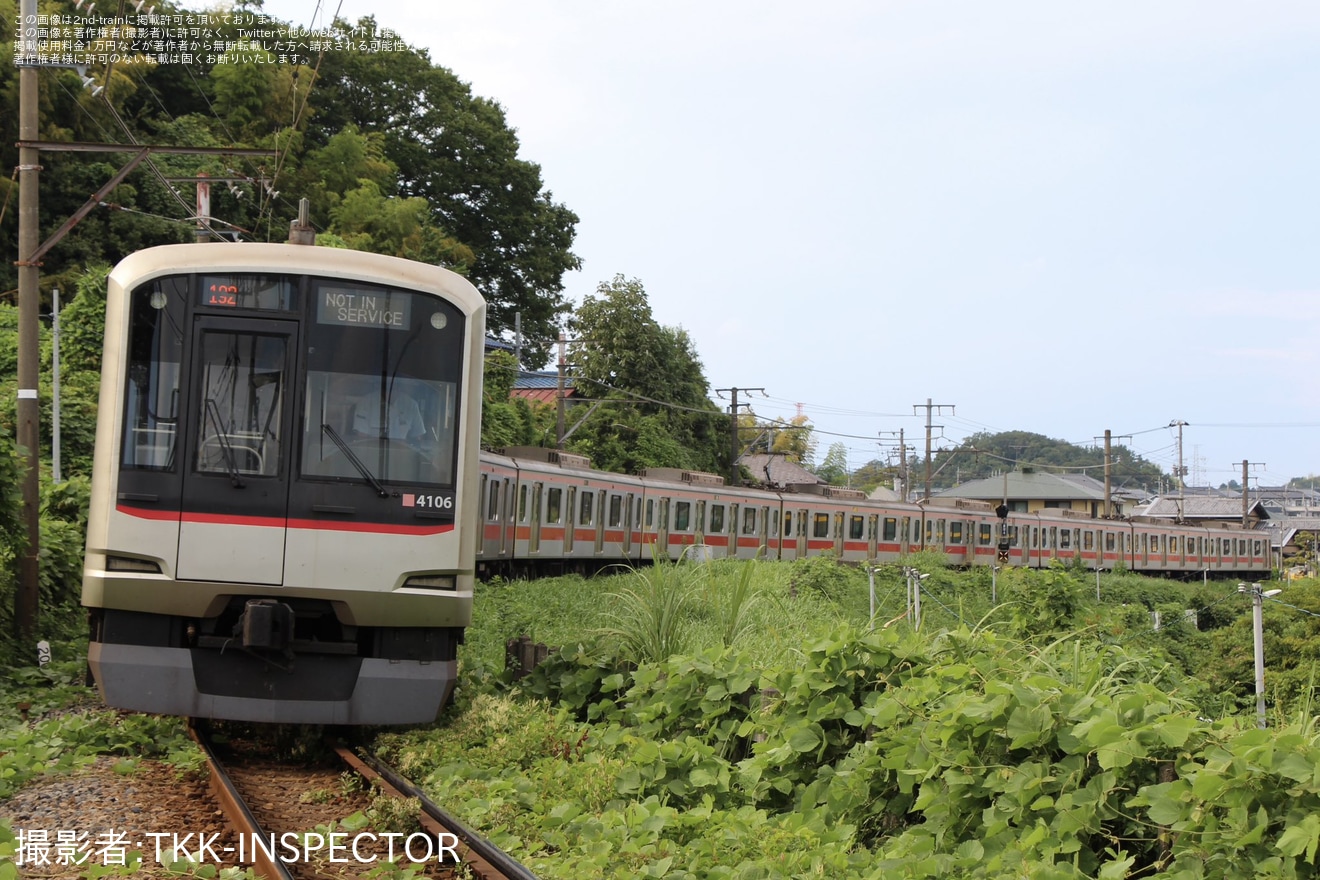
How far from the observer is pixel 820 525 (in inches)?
1218

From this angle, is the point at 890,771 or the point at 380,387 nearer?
the point at 890,771

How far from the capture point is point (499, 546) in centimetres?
1936

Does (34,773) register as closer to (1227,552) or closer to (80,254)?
(80,254)

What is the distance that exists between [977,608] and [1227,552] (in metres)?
34.6

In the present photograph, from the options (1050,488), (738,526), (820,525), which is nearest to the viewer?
(738,526)

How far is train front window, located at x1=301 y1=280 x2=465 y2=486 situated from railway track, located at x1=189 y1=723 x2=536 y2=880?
1.59 metres

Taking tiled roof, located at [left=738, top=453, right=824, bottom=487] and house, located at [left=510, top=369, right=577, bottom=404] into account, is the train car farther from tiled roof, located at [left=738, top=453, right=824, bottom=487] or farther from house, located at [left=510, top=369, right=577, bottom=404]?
tiled roof, located at [left=738, top=453, right=824, bottom=487]

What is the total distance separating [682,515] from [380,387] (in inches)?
757

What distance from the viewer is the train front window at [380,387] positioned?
6.83 m

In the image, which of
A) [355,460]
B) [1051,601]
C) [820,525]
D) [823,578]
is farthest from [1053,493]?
[355,460]

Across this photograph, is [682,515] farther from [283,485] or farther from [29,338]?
[283,485]

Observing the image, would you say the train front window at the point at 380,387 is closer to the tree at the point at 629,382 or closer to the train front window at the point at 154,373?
the train front window at the point at 154,373

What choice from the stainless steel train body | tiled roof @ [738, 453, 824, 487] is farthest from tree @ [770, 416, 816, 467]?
the stainless steel train body

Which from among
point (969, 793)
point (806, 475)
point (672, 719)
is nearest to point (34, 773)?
point (672, 719)
